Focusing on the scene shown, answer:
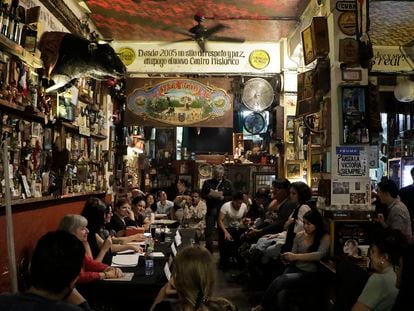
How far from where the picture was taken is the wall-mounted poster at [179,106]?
336 inches

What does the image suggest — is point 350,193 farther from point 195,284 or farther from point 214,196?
point 214,196

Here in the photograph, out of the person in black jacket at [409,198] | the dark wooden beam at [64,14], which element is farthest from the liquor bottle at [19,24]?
the person in black jacket at [409,198]

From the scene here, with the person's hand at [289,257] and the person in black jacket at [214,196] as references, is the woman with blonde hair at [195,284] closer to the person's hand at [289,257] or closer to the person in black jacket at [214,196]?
the person's hand at [289,257]

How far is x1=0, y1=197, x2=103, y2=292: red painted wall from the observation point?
4156mm

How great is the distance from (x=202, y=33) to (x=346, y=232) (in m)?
4.74

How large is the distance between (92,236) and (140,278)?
1416 mm

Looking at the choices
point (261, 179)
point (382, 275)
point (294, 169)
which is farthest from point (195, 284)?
point (261, 179)

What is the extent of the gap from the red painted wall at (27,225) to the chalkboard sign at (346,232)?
3.08 meters

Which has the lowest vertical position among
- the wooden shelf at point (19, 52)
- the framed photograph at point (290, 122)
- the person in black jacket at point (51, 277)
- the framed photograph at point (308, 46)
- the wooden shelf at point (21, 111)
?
the person in black jacket at point (51, 277)

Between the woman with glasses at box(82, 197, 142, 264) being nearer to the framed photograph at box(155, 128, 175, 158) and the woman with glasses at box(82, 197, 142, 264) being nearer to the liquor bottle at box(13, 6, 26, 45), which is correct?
the liquor bottle at box(13, 6, 26, 45)

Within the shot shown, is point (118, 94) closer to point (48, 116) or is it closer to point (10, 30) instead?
point (48, 116)

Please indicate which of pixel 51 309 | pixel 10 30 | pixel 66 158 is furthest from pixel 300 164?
pixel 51 309

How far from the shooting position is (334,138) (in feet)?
16.4

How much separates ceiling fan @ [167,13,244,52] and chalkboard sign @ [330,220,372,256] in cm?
426
